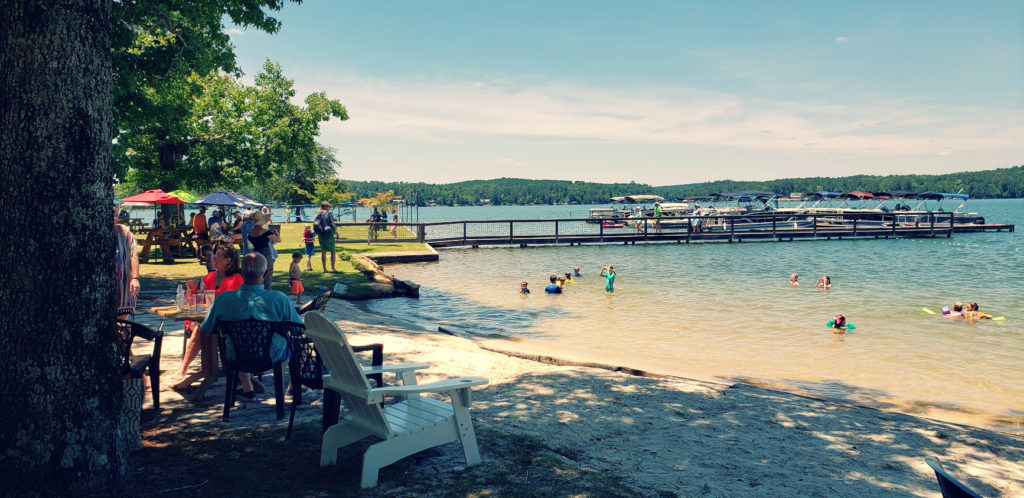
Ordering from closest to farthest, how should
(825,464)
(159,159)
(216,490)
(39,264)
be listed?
(39,264), (216,490), (825,464), (159,159)

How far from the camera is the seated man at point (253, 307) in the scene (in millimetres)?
5027

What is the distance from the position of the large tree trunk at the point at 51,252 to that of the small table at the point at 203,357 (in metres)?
2.14

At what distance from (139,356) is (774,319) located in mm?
14104

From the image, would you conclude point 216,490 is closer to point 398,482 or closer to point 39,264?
point 398,482

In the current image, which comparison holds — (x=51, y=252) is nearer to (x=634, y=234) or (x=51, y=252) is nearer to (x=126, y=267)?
(x=126, y=267)

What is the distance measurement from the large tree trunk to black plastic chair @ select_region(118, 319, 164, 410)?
2.04 ft

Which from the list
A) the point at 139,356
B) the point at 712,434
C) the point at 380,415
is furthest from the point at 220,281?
the point at 712,434

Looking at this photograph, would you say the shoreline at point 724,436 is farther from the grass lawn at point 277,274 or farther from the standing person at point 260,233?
the grass lawn at point 277,274

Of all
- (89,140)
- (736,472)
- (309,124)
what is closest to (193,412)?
(89,140)

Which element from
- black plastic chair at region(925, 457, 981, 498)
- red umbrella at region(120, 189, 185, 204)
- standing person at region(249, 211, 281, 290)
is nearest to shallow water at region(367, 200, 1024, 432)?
standing person at region(249, 211, 281, 290)

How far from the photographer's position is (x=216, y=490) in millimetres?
3887

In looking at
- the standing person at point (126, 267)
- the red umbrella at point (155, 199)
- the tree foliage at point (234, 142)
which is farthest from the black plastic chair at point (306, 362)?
the tree foliage at point (234, 142)

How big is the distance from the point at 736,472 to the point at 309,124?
74.1 ft

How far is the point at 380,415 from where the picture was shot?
12.9ft
